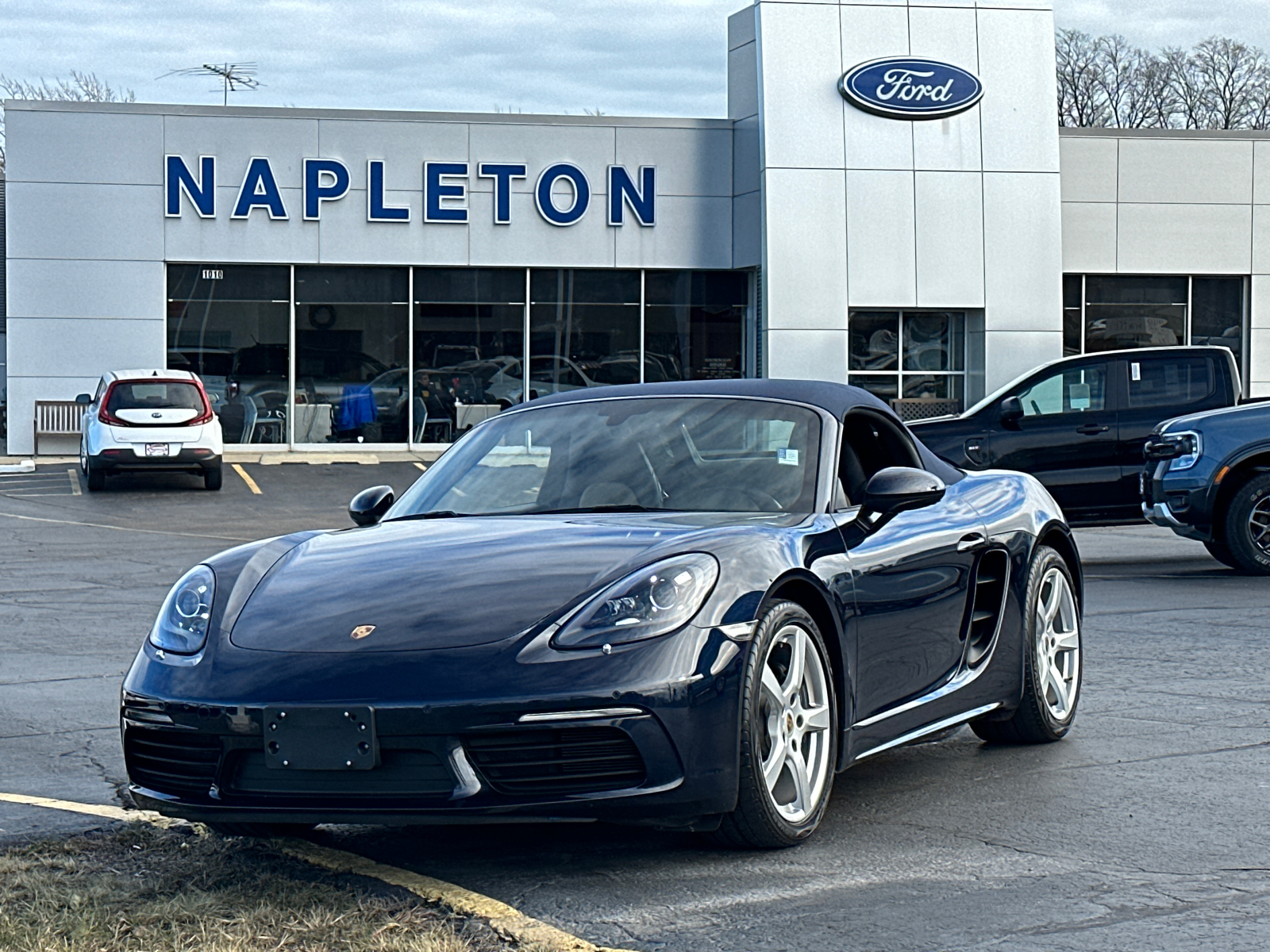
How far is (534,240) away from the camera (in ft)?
103

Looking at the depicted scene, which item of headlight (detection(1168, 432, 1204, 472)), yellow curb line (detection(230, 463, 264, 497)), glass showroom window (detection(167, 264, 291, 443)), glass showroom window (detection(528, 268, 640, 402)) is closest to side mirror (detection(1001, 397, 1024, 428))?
headlight (detection(1168, 432, 1204, 472))

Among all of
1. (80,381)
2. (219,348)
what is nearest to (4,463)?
(80,381)

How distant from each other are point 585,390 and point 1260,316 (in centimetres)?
2978

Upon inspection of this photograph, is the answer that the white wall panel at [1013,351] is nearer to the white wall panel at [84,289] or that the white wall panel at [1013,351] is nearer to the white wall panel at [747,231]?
the white wall panel at [747,231]

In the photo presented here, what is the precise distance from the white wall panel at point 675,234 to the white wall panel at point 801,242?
1.87 meters

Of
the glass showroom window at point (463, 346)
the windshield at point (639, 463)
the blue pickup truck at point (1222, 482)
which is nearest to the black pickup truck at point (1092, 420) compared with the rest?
the blue pickup truck at point (1222, 482)

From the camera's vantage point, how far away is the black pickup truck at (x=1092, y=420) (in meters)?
15.2

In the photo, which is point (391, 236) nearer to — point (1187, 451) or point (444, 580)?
point (1187, 451)

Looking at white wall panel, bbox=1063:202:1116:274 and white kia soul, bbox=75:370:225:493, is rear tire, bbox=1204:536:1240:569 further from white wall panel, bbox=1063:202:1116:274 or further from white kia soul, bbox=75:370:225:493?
white wall panel, bbox=1063:202:1116:274

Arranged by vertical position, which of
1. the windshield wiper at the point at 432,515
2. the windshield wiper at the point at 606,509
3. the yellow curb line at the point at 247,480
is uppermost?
the windshield wiper at the point at 606,509

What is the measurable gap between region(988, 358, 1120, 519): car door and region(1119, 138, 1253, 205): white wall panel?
60.8 ft

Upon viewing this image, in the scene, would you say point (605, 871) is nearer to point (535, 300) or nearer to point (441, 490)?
point (441, 490)

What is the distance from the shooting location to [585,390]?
664 cm

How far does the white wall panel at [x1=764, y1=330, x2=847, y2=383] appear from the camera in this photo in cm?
3072
